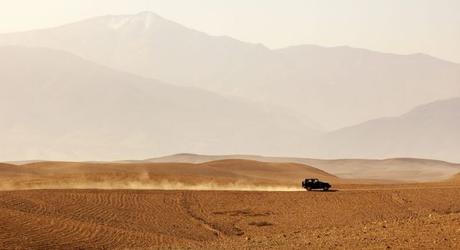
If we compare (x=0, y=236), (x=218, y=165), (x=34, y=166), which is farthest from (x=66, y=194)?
(x=218, y=165)

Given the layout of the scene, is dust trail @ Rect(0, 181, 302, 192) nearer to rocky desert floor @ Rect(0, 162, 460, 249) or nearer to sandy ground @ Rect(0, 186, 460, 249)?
rocky desert floor @ Rect(0, 162, 460, 249)

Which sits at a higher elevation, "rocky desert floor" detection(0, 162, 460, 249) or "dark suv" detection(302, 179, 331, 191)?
"dark suv" detection(302, 179, 331, 191)

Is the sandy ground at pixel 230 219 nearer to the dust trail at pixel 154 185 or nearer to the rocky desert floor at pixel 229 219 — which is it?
the rocky desert floor at pixel 229 219

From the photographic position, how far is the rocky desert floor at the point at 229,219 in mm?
28516

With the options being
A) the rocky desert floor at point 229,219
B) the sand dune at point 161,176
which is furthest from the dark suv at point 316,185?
the rocky desert floor at point 229,219

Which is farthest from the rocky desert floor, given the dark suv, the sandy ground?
the dark suv

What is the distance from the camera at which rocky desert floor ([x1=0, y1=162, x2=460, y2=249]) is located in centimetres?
2852

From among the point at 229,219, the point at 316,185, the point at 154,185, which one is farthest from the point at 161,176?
the point at 229,219

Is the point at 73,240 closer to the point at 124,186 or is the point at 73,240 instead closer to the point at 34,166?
the point at 124,186

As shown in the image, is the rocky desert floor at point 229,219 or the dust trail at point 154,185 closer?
the rocky desert floor at point 229,219

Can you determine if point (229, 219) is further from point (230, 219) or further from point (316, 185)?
point (316, 185)

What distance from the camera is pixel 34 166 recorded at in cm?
8812

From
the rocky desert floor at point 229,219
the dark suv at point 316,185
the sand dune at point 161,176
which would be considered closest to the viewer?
the rocky desert floor at point 229,219

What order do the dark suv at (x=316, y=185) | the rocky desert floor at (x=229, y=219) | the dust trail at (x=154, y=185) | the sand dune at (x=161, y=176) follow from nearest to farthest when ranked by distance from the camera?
the rocky desert floor at (x=229, y=219), the dark suv at (x=316, y=185), the dust trail at (x=154, y=185), the sand dune at (x=161, y=176)
